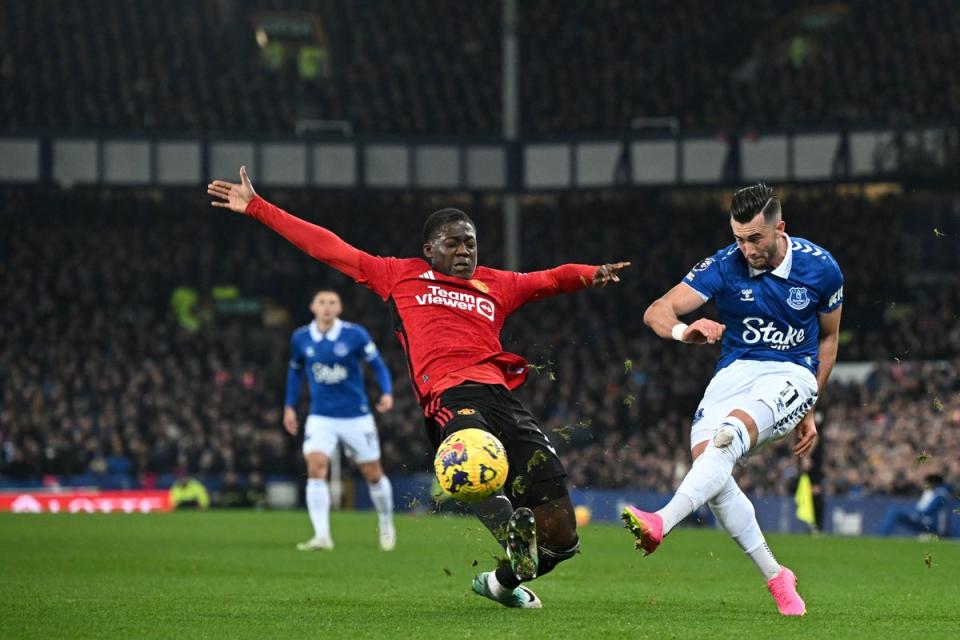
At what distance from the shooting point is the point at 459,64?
152 feet

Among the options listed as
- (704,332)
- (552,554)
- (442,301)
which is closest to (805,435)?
(552,554)

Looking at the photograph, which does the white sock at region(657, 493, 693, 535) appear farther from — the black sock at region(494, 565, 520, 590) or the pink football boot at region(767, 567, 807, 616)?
the black sock at region(494, 565, 520, 590)

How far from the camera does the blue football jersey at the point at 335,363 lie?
622 inches

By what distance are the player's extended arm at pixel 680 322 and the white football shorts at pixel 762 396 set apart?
53cm

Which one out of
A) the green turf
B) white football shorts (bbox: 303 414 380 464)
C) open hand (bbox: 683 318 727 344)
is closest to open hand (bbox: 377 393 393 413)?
white football shorts (bbox: 303 414 380 464)

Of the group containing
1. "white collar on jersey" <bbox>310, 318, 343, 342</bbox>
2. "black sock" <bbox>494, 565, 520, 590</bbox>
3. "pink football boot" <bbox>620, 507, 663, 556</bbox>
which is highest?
"white collar on jersey" <bbox>310, 318, 343, 342</bbox>

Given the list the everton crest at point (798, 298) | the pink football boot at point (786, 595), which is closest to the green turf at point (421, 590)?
the pink football boot at point (786, 595)

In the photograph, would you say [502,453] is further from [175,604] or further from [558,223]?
[558,223]

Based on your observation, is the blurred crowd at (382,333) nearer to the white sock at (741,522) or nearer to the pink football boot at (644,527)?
the white sock at (741,522)

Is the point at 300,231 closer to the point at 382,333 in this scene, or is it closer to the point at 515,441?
the point at 515,441

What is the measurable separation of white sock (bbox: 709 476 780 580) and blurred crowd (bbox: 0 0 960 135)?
35154 mm

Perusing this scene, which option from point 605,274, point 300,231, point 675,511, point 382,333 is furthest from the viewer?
point 382,333

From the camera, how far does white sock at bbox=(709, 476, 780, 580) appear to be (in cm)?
807

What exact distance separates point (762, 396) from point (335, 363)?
8488 millimetres
